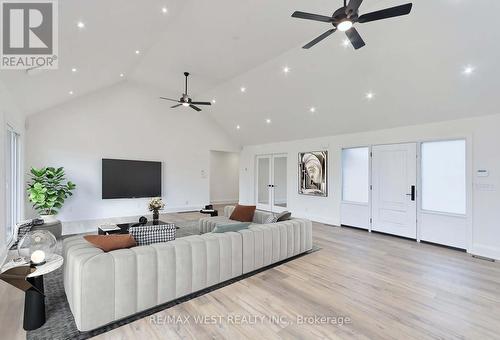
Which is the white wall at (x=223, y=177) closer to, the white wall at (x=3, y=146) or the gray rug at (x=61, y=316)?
the white wall at (x=3, y=146)

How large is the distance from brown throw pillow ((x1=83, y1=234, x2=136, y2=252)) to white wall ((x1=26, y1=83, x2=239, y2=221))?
5.17 m

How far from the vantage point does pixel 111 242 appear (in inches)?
98.0

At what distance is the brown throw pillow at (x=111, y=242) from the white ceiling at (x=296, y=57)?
8.22ft

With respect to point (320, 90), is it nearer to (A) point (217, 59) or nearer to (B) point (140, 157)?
(A) point (217, 59)

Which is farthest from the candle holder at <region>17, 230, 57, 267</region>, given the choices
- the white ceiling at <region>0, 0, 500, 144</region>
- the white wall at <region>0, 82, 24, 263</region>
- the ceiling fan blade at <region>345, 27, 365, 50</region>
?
the ceiling fan blade at <region>345, 27, 365, 50</region>

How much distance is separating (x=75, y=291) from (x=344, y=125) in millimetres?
6397

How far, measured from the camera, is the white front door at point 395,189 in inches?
214

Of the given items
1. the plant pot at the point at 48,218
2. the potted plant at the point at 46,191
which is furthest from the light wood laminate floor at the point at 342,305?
the potted plant at the point at 46,191

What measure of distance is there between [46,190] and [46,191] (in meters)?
0.05

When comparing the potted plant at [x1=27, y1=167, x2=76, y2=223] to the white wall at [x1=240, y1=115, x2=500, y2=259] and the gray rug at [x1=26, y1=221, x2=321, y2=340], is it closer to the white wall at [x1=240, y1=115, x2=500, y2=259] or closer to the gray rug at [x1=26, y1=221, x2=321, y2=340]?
the gray rug at [x1=26, y1=221, x2=321, y2=340]

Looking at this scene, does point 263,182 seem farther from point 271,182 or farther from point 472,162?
point 472,162

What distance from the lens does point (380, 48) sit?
409cm

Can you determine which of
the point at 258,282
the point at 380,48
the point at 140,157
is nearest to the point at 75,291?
the point at 258,282

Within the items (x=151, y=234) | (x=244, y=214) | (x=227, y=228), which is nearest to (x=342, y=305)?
(x=227, y=228)
